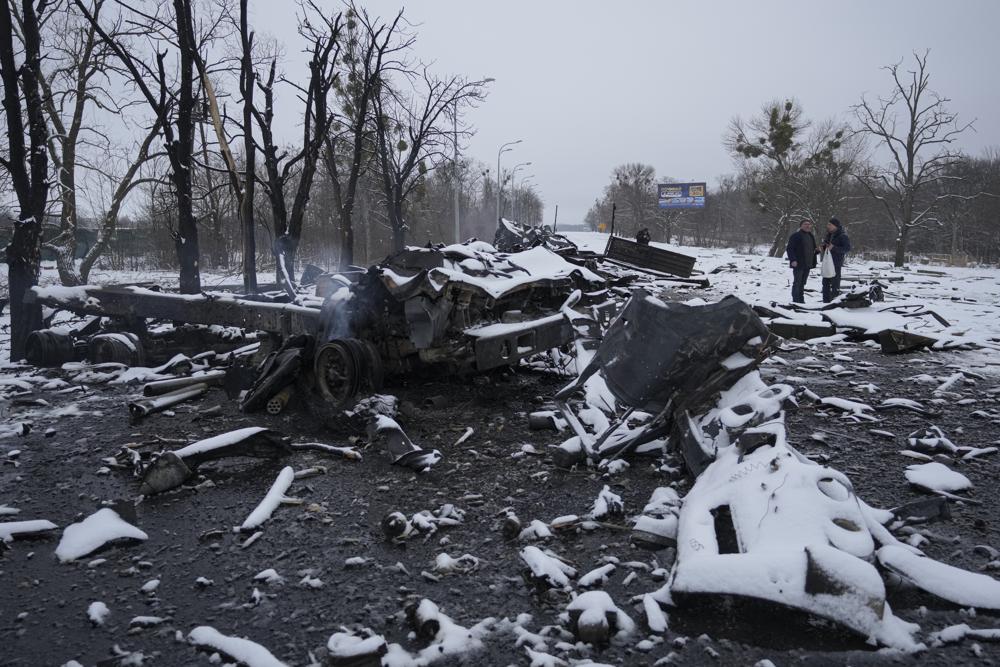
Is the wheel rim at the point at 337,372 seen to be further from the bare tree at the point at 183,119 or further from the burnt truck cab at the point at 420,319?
the bare tree at the point at 183,119

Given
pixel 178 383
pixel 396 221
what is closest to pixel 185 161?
pixel 178 383

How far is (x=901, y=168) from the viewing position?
1167 inches

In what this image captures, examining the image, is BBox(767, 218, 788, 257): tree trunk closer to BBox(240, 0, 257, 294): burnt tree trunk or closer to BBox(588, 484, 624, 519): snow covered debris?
BBox(240, 0, 257, 294): burnt tree trunk

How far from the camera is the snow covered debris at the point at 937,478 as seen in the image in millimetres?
3840

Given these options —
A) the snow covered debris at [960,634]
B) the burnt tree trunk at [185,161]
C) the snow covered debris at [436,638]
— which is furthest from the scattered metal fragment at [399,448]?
the burnt tree trunk at [185,161]

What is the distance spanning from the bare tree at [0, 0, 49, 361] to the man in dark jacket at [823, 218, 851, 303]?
47.6 feet

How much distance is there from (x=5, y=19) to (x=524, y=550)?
462 inches

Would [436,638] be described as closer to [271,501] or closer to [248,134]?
[271,501]

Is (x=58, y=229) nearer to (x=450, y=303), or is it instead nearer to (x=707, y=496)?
(x=450, y=303)

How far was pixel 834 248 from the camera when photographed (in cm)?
1187

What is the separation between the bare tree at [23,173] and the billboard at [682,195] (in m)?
50.0

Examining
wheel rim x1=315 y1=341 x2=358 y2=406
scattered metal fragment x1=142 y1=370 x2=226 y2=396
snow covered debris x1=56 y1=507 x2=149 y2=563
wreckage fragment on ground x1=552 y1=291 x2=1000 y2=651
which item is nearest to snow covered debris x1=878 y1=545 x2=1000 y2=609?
wreckage fragment on ground x1=552 y1=291 x2=1000 y2=651

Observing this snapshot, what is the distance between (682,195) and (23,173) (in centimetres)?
5199

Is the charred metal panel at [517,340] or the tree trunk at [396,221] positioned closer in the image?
the charred metal panel at [517,340]
